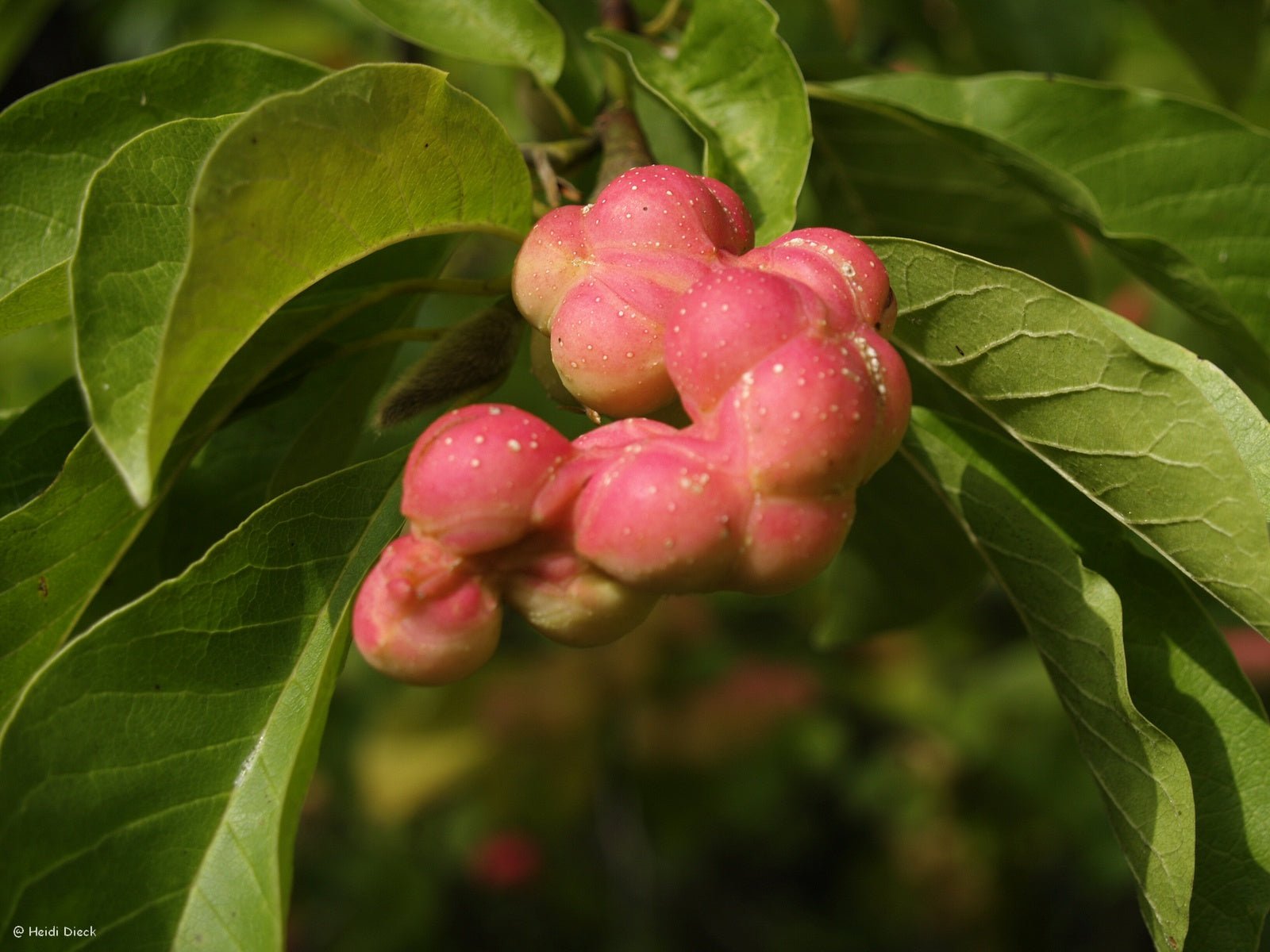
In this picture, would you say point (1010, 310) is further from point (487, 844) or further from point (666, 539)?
point (487, 844)

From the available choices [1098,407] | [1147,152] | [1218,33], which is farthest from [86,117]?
[1218,33]

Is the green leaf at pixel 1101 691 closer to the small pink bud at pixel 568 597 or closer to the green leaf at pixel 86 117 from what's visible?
the small pink bud at pixel 568 597

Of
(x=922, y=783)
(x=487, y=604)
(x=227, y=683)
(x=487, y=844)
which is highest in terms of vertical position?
(x=487, y=604)

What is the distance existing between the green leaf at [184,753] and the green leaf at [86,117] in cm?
40

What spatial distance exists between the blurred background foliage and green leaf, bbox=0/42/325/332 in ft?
5.24

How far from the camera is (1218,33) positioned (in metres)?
1.88

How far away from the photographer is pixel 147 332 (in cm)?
81

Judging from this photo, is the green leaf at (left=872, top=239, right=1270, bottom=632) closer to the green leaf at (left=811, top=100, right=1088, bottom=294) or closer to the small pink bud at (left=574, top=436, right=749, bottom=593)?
the small pink bud at (left=574, top=436, right=749, bottom=593)

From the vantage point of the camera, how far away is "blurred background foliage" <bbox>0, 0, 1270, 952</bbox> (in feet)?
11.7

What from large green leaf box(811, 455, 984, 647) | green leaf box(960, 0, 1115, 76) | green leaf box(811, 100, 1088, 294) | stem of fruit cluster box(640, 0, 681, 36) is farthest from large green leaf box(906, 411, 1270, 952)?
green leaf box(960, 0, 1115, 76)

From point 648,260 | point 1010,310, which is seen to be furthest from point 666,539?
point 1010,310

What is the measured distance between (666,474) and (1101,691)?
0.46 m

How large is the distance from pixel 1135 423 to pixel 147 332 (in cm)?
73

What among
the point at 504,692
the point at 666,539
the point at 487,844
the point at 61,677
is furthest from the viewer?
the point at 487,844
